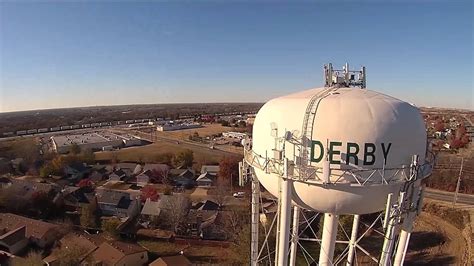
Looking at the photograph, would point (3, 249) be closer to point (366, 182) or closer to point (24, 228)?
point (24, 228)

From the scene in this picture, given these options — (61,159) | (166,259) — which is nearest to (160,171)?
(61,159)

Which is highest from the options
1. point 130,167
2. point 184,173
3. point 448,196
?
point 184,173

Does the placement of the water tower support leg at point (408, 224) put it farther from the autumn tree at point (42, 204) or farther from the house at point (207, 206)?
the autumn tree at point (42, 204)

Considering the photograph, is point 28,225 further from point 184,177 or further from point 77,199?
point 184,177

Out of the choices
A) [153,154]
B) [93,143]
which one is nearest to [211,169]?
[153,154]

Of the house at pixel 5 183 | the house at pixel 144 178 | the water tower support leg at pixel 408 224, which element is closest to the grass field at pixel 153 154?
the house at pixel 144 178

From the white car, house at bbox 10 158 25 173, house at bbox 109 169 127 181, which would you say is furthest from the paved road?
house at bbox 10 158 25 173

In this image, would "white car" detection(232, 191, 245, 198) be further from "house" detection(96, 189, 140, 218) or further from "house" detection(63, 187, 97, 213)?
"house" detection(63, 187, 97, 213)
